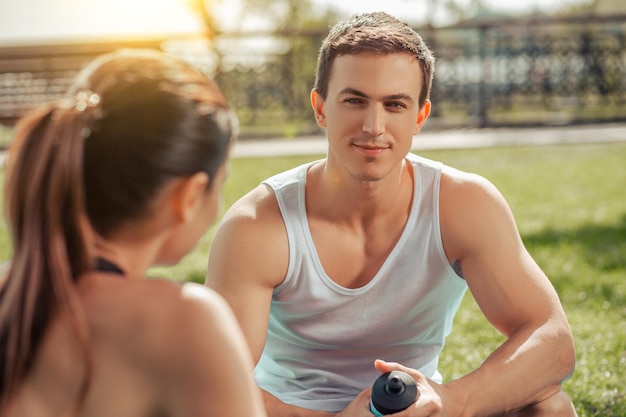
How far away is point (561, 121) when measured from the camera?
14.9 metres

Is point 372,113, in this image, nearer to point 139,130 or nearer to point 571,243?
point 139,130

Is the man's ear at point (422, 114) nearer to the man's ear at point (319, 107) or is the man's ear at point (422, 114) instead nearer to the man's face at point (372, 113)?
the man's face at point (372, 113)

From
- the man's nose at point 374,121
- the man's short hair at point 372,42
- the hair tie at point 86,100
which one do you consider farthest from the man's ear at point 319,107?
the hair tie at point 86,100

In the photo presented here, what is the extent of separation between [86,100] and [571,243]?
5.43 meters

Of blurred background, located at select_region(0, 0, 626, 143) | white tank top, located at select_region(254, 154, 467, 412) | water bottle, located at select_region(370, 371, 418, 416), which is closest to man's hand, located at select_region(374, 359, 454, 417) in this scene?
water bottle, located at select_region(370, 371, 418, 416)

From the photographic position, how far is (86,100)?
1.74m

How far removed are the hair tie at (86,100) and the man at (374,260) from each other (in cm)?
124

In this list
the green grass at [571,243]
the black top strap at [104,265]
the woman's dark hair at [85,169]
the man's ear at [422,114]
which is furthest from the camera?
the green grass at [571,243]

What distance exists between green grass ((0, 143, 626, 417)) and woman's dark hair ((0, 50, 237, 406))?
2.53 m

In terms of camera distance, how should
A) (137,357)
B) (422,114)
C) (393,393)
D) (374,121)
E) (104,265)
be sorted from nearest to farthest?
(137,357)
(104,265)
(393,393)
(374,121)
(422,114)

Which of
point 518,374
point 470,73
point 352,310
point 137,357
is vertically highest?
point 137,357

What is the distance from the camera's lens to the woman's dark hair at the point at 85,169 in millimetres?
1637

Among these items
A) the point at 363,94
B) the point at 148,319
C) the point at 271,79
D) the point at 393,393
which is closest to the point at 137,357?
the point at 148,319

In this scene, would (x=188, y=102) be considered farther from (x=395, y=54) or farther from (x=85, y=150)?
(x=395, y=54)
